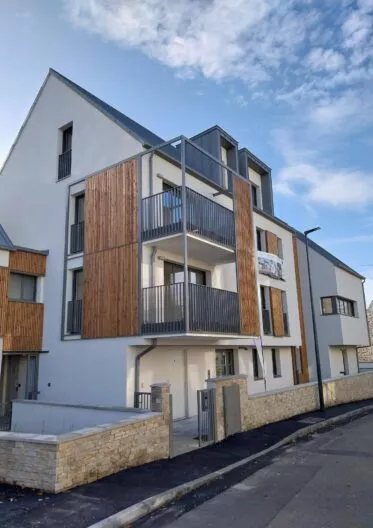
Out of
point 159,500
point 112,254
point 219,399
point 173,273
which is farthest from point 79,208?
point 159,500

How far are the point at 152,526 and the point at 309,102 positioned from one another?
39.7ft

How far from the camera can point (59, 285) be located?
1432 cm

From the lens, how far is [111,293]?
1267 centimetres

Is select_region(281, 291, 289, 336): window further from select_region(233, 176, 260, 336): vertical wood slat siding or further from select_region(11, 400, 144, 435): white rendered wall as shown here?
select_region(11, 400, 144, 435): white rendered wall

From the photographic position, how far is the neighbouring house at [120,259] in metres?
11.9

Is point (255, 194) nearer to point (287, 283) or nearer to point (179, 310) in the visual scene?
point (287, 283)

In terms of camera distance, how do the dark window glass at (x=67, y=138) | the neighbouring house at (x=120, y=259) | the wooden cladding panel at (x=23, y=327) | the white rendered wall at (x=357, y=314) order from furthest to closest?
the white rendered wall at (x=357, y=314), the dark window glass at (x=67, y=138), the wooden cladding panel at (x=23, y=327), the neighbouring house at (x=120, y=259)

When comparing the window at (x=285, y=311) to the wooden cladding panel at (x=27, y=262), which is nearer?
the wooden cladding panel at (x=27, y=262)

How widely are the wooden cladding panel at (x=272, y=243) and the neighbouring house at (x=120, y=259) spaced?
13.5ft

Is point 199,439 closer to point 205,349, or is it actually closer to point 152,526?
point 152,526

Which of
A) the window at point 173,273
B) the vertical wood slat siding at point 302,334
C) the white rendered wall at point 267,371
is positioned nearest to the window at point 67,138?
the window at point 173,273

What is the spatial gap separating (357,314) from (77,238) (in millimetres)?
20414

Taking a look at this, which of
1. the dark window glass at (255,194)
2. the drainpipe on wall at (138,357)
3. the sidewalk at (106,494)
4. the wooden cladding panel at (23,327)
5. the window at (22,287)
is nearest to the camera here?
the sidewalk at (106,494)

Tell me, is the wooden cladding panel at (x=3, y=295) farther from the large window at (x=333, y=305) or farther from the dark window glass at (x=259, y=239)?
the large window at (x=333, y=305)
